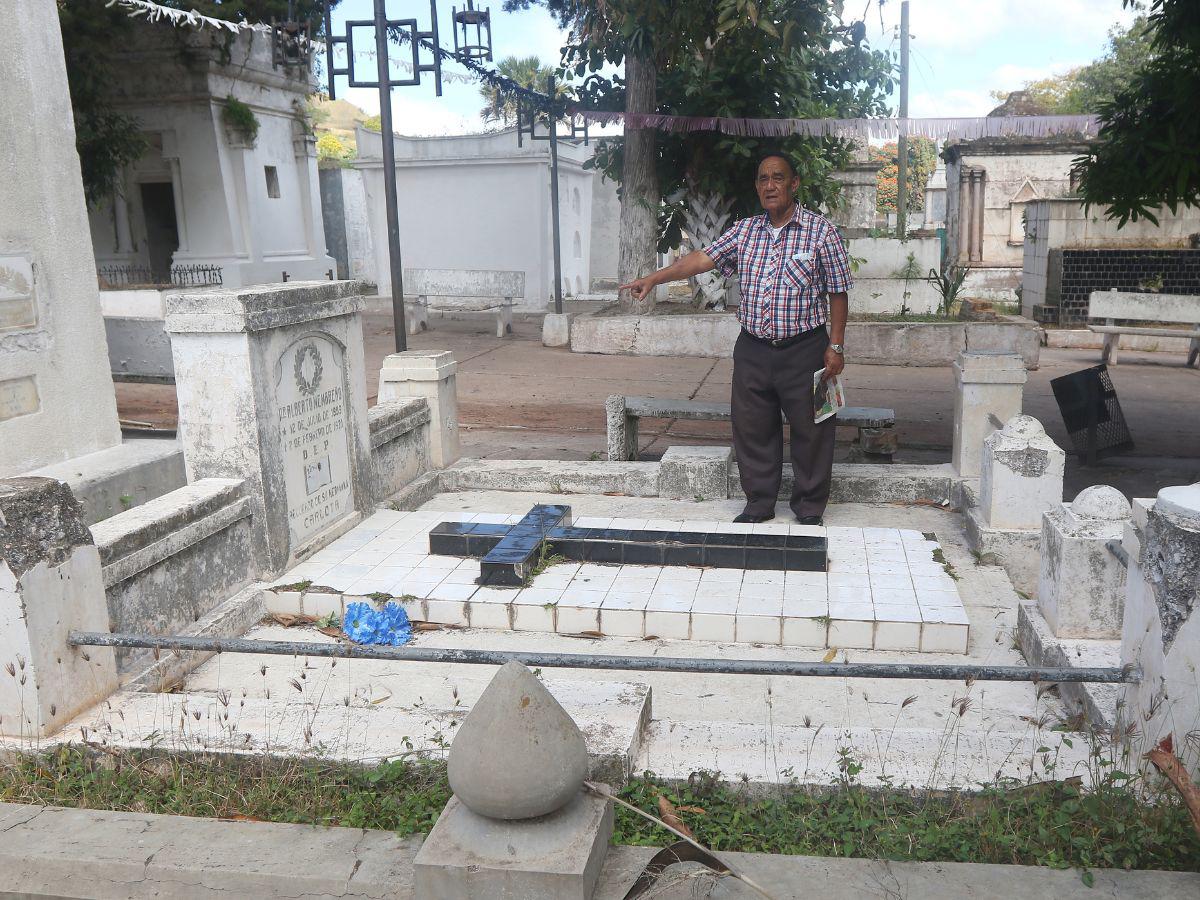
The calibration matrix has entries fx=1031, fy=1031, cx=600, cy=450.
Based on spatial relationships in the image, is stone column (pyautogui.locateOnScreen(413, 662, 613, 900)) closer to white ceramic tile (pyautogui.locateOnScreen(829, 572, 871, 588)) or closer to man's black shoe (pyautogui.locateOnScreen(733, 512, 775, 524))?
white ceramic tile (pyautogui.locateOnScreen(829, 572, 871, 588))

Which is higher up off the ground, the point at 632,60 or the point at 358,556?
the point at 632,60

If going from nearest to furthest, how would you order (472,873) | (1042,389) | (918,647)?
(472,873) < (918,647) < (1042,389)

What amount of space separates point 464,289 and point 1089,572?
14.6m

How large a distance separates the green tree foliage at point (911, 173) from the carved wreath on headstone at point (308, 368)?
3481 centimetres

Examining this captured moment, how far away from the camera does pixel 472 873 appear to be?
85.9 inches

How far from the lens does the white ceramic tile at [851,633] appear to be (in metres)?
4.20

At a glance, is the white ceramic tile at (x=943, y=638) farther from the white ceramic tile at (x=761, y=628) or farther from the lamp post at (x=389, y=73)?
the lamp post at (x=389, y=73)

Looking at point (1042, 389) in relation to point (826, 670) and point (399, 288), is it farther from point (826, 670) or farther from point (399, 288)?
point (826, 670)

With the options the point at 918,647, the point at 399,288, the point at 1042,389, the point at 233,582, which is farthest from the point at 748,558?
the point at 1042,389

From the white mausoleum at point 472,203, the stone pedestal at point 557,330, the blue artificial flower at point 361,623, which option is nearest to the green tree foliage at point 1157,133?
the blue artificial flower at point 361,623

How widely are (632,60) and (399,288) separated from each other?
6093mm

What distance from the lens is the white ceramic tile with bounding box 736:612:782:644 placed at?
4250 mm

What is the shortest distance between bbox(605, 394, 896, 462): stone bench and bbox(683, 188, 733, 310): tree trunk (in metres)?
7.75

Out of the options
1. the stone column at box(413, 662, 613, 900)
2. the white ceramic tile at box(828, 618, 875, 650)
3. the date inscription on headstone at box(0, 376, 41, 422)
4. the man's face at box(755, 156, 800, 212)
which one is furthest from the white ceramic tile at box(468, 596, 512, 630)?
the date inscription on headstone at box(0, 376, 41, 422)
